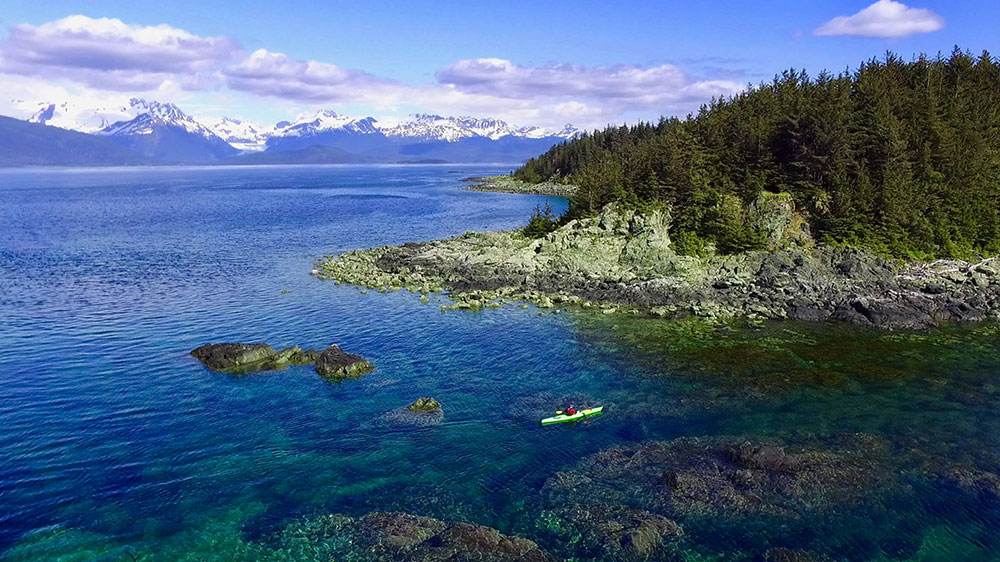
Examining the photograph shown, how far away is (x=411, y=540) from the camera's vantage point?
90.0ft

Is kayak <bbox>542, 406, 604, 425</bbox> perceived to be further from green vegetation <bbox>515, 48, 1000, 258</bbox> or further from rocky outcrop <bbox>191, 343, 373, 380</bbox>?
green vegetation <bbox>515, 48, 1000, 258</bbox>

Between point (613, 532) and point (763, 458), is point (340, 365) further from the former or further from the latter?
point (763, 458)

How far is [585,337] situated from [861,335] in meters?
26.4

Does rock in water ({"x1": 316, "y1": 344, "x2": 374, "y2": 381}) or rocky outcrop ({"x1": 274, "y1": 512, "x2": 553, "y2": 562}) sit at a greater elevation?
rock in water ({"x1": 316, "y1": 344, "x2": 374, "y2": 381})

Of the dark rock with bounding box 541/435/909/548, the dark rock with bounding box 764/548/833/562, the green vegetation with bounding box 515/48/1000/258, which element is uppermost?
the green vegetation with bounding box 515/48/1000/258

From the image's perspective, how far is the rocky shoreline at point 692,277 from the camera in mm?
63750

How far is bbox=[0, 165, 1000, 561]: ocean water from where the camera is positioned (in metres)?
29.0

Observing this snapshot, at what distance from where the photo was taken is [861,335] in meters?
56.9

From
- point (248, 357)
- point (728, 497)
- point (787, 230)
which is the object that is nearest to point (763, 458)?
point (728, 497)

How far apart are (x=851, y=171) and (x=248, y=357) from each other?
3100 inches

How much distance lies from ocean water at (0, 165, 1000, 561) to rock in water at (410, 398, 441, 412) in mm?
1719

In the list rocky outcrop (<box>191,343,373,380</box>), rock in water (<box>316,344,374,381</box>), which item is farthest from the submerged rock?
rocky outcrop (<box>191,343,373,380</box>)

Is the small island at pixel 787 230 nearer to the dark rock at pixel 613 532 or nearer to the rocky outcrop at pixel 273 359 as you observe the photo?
the rocky outcrop at pixel 273 359

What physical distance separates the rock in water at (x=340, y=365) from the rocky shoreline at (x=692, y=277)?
69.3 feet
